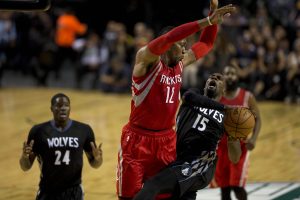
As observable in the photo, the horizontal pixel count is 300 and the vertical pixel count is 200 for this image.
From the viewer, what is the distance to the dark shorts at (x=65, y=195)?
25.9 feet

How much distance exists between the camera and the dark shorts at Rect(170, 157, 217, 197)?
7.29m

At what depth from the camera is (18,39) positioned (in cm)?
2148

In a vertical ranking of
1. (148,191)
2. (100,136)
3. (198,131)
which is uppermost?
(198,131)

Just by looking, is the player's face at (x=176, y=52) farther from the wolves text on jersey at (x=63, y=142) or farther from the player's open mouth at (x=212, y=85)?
the wolves text on jersey at (x=63, y=142)

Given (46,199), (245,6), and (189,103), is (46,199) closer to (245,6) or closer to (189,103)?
(189,103)

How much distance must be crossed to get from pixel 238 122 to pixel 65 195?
1.89 meters

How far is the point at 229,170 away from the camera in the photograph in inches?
377

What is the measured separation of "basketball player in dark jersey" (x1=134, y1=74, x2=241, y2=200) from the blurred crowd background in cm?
939

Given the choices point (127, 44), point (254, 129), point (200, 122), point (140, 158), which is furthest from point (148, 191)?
point (127, 44)

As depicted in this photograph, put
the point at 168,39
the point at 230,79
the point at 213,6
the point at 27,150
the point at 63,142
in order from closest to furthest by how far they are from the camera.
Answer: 1. the point at 168,39
2. the point at 213,6
3. the point at 27,150
4. the point at 63,142
5. the point at 230,79

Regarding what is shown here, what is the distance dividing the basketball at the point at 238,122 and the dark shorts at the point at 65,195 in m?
1.65

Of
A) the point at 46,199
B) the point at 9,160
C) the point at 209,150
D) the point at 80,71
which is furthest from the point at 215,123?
the point at 80,71

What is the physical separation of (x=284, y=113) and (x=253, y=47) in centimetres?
216

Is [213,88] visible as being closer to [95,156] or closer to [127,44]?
[95,156]
